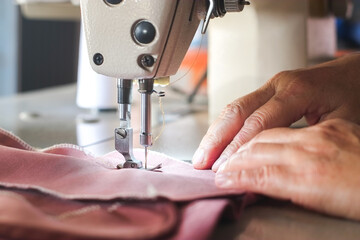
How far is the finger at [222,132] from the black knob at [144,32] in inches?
6.8

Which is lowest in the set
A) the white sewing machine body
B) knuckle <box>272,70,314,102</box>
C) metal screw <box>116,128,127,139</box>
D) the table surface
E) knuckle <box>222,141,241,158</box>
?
the table surface

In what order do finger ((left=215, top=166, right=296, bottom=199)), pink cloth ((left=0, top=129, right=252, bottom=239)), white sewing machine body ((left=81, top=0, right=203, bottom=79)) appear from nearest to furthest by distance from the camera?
1. pink cloth ((left=0, top=129, right=252, bottom=239))
2. finger ((left=215, top=166, right=296, bottom=199))
3. white sewing machine body ((left=81, top=0, right=203, bottom=79))

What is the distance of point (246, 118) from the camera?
33.0 inches

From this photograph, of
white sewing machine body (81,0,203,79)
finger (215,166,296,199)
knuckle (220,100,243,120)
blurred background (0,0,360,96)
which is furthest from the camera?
blurred background (0,0,360,96)

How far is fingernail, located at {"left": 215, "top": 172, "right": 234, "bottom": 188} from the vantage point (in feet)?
2.09

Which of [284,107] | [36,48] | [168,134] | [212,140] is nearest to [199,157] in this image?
[212,140]

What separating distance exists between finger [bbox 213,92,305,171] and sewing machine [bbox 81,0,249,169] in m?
0.13

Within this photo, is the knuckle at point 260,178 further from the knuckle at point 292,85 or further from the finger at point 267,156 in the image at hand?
the knuckle at point 292,85

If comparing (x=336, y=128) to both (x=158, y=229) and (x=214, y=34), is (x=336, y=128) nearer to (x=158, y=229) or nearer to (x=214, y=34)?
(x=158, y=229)

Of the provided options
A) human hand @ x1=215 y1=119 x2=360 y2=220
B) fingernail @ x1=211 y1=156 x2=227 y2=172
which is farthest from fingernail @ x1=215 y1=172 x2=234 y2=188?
fingernail @ x1=211 y1=156 x2=227 y2=172

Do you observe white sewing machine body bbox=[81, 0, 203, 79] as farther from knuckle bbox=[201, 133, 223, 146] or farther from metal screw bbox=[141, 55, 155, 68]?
knuckle bbox=[201, 133, 223, 146]

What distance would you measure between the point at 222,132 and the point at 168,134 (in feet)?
1.27

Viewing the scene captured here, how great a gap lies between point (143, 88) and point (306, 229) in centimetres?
33

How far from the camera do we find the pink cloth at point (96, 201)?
50cm
